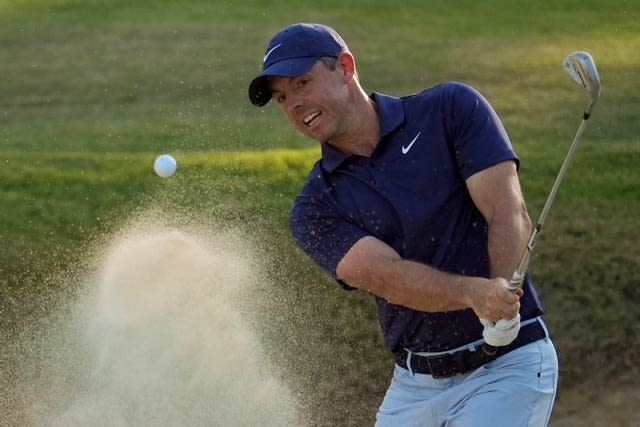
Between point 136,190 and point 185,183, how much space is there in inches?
13.6

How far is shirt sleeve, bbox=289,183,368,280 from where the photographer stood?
11.2ft

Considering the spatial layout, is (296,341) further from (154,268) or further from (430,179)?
(430,179)

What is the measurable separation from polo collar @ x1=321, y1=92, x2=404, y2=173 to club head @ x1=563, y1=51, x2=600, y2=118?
1.89ft

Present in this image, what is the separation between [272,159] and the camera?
8.40 meters

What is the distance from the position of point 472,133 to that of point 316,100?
470mm

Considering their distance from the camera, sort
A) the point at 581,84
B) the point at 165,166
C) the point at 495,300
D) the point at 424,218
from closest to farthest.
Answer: the point at 495,300
the point at 581,84
the point at 424,218
the point at 165,166

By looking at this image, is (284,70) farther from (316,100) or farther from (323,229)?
(323,229)

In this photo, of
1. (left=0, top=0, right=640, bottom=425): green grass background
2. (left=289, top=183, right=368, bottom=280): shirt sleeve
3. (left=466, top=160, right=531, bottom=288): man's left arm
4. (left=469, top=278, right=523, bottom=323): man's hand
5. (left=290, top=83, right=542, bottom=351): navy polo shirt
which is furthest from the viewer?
(left=0, top=0, right=640, bottom=425): green grass background

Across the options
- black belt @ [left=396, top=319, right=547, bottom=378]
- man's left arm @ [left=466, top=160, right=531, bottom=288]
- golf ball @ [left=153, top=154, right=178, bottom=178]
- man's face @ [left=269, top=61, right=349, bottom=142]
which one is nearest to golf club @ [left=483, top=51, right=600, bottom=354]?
man's left arm @ [left=466, top=160, right=531, bottom=288]

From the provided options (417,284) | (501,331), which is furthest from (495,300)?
(417,284)

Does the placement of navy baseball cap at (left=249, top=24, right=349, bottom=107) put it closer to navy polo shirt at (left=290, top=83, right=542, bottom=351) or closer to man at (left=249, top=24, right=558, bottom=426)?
man at (left=249, top=24, right=558, bottom=426)

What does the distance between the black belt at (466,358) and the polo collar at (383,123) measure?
63 cm

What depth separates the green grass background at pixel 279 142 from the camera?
22.2ft

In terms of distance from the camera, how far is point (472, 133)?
3.28 metres
